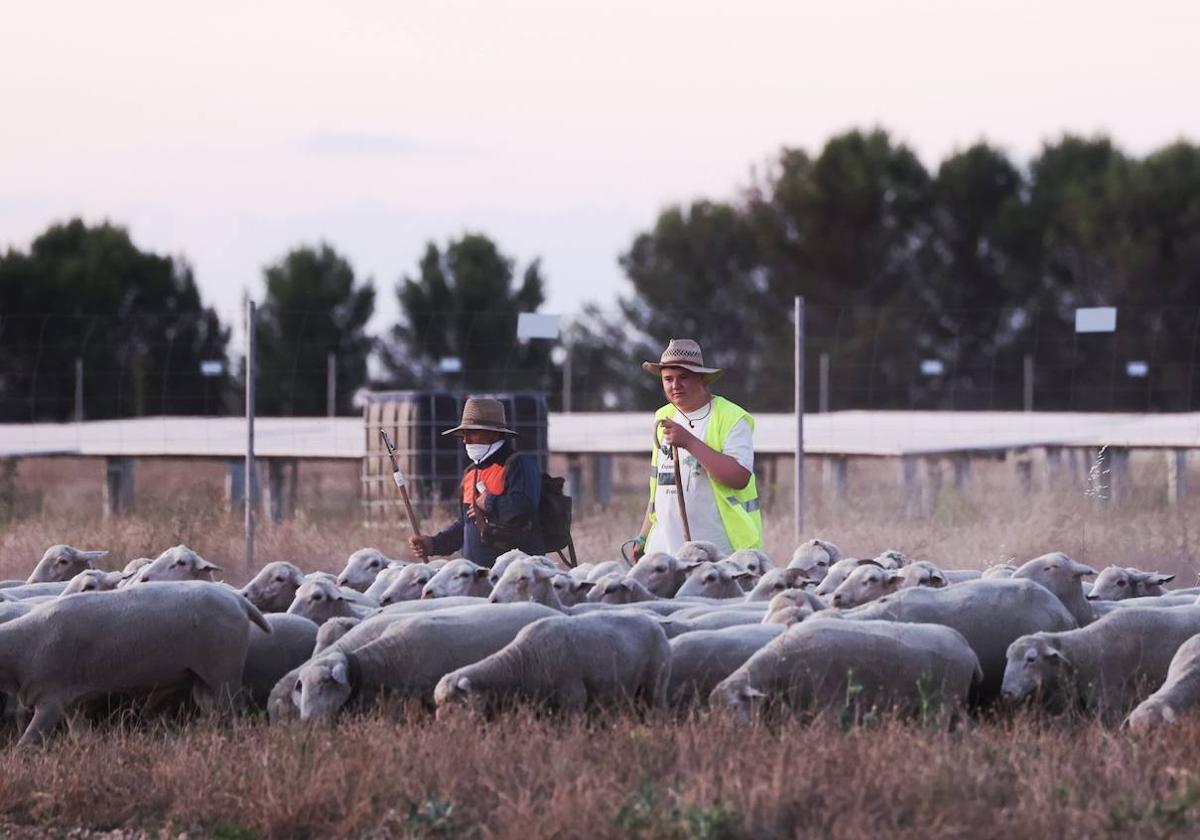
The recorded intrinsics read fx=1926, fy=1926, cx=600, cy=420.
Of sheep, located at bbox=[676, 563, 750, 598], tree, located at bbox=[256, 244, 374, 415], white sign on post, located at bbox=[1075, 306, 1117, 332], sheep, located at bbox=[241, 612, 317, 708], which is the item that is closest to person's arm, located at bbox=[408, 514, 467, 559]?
sheep, located at bbox=[676, 563, 750, 598]

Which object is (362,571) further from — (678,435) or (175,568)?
(678,435)

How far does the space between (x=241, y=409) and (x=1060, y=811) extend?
3296 cm

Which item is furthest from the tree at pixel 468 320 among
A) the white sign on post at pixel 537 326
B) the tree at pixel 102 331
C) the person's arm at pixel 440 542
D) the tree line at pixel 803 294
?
the person's arm at pixel 440 542

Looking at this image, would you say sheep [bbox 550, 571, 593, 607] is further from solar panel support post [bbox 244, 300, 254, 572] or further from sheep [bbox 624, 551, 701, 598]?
solar panel support post [bbox 244, 300, 254, 572]

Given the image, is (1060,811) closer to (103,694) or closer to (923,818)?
(923,818)

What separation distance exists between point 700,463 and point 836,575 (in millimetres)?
1168

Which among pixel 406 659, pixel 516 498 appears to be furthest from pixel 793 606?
pixel 516 498

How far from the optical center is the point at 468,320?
44.7 metres

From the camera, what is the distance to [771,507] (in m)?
19.7

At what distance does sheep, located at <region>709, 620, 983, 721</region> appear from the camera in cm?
746

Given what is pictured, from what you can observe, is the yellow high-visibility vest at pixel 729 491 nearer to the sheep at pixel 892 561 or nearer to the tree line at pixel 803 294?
the sheep at pixel 892 561

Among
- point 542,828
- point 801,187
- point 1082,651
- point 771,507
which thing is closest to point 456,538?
point 1082,651

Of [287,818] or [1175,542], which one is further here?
[1175,542]

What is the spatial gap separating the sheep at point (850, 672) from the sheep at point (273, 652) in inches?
87.5
